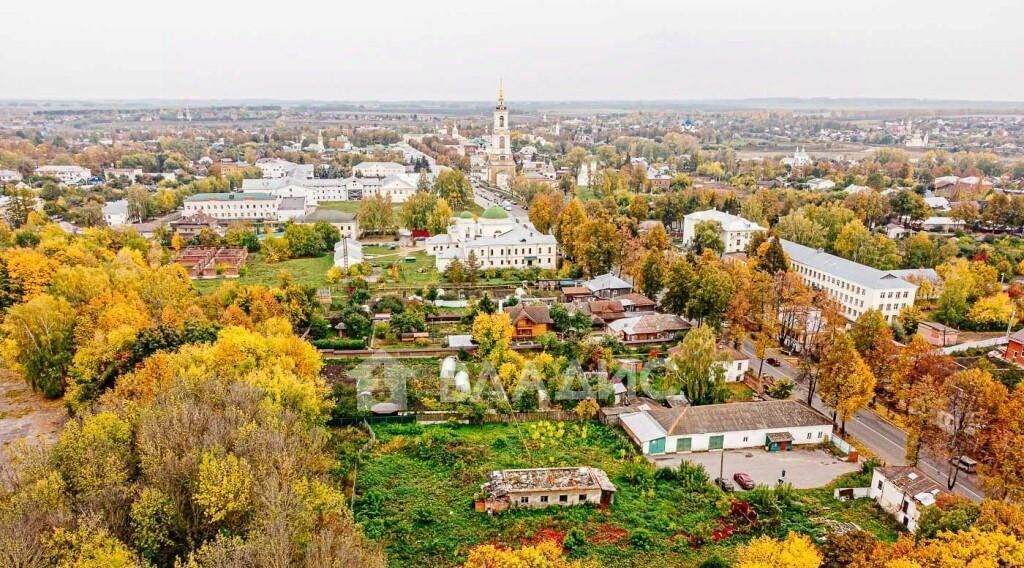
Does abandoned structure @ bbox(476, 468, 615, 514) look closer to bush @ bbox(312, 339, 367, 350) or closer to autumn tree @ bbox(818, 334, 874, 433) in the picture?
autumn tree @ bbox(818, 334, 874, 433)

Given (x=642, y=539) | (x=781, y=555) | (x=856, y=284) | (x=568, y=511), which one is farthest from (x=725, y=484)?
(x=856, y=284)

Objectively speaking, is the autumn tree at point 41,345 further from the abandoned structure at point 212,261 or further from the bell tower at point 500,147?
the bell tower at point 500,147

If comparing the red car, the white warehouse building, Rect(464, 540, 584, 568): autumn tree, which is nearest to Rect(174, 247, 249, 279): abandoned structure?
the white warehouse building

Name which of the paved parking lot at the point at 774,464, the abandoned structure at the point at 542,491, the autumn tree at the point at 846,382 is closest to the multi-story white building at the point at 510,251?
the paved parking lot at the point at 774,464

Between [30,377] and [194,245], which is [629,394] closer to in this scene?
[30,377]

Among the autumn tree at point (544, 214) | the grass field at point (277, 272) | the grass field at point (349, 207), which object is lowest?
the grass field at point (277, 272)

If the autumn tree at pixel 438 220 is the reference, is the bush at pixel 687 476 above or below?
below

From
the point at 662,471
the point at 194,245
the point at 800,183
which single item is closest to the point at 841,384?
the point at 662,471
